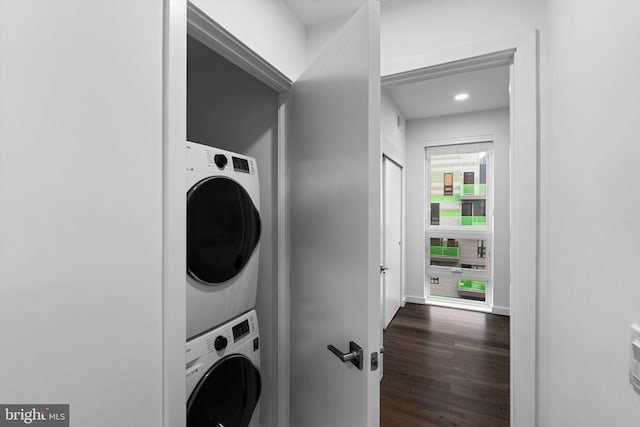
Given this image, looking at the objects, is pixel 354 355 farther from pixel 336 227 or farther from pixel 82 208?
pixel 82 208

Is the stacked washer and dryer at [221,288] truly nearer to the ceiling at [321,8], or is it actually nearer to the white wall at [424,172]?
the ceiling at [321,8]

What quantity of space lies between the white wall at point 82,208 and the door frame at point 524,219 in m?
1.35

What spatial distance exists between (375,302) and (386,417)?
4.84 ft

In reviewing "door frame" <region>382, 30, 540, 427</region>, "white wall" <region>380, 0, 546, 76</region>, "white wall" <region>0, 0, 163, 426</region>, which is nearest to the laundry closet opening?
"white wall" <region>380, 0, 546, 76</region>

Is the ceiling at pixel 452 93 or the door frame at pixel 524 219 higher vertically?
the ceiling at pixel 452 93

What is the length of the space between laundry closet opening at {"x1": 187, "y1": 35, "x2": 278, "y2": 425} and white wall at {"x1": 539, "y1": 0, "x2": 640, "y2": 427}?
125cm

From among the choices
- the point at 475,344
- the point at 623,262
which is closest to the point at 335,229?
the point at 623,262

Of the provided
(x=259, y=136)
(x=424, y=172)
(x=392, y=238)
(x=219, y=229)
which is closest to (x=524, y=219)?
(x=219, y=229)

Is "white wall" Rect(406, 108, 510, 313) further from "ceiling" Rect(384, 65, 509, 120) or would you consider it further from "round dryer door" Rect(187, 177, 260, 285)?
"round dryer door" Rect(187, 177, 260, 285)

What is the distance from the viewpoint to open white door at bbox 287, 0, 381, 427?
0.86 metres

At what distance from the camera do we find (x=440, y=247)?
4230 mm

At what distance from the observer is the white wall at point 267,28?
1045 millimetres

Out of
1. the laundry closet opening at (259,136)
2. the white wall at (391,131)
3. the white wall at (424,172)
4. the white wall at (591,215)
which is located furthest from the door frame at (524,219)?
the white wall at (424,172)

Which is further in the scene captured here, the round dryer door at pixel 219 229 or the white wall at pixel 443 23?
the white wall at pixel 443 23
